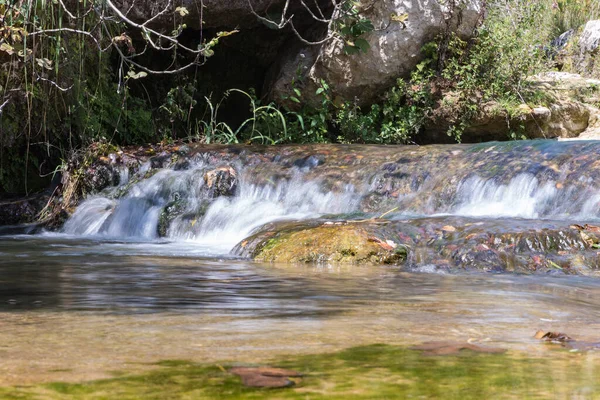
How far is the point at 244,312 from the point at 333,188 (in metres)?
5.14

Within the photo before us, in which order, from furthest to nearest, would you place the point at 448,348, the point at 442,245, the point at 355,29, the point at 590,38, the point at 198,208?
the point at 590,38
the point at 355,29
the point at 198,208
the point at 442,245
the point at 448,348

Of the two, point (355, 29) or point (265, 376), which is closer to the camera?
point (265, 376)

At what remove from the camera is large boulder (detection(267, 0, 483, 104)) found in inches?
427

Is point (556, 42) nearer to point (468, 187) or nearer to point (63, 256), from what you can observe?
point (468, 187)

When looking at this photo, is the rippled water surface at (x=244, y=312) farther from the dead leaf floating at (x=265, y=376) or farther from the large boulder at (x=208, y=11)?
the large boulder at (x=208, y=11)

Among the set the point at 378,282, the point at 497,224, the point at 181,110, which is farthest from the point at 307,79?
the point at 378,282

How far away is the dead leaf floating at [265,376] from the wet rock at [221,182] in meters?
6.49

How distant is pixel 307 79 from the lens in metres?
11.2

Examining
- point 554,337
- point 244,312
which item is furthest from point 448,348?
point 244,312

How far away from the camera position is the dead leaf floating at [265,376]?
1740 millimetres

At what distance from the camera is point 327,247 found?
211 inches

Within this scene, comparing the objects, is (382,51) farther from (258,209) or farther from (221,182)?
(258,209)

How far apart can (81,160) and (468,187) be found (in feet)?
14.0

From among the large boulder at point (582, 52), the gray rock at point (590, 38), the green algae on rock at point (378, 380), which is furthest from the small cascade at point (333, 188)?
the gray rock at point (590, 38)
